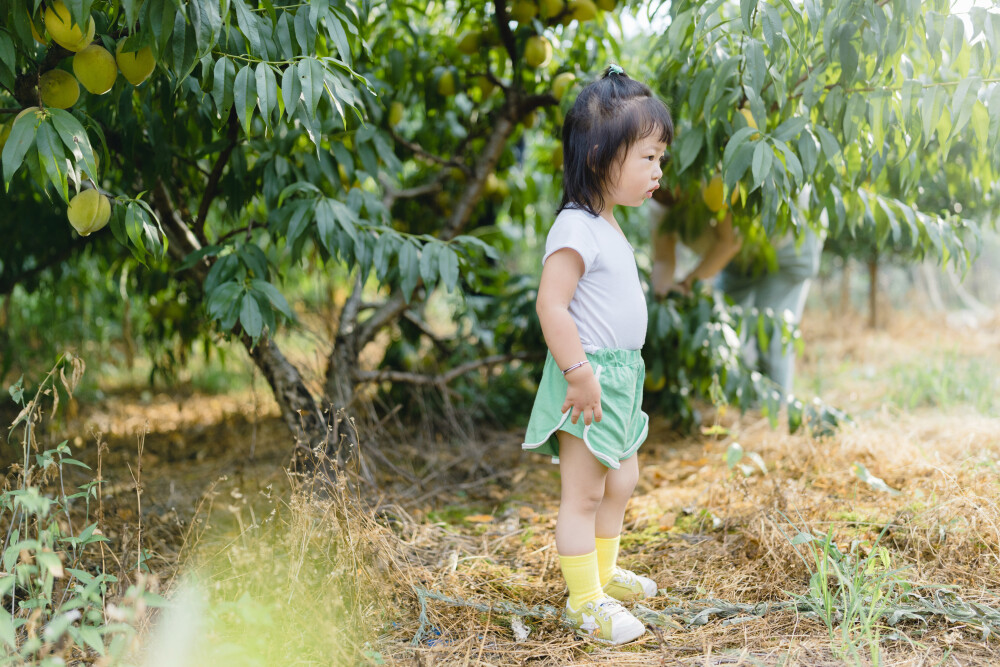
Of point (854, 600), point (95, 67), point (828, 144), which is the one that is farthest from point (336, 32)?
point (854, 600)

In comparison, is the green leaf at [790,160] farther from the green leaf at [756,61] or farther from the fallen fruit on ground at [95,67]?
the fallen fruit on ground at [95,67]

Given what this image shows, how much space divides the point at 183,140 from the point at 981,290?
7730 mm

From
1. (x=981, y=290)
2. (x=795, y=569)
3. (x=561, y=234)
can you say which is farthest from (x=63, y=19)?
(x=981, y=290)

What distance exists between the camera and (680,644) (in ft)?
4.45

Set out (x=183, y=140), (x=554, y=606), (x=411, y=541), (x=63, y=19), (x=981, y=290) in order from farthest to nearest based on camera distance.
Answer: (x=981, y=290), (x=183, y=140), (x=411, y=541), (x=554, y=606), (x=63, y=19)

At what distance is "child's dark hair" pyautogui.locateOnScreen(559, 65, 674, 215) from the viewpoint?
1.38 m

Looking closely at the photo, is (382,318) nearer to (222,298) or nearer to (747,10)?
(222,298)

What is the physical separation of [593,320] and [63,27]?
1059mm

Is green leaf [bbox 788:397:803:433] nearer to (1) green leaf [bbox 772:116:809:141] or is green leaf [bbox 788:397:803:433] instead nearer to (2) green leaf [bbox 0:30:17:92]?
(1) green leaf [bbox 772:116:809:141]

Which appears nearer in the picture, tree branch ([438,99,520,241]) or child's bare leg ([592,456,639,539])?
child's bare leg ([592,456,639,539])

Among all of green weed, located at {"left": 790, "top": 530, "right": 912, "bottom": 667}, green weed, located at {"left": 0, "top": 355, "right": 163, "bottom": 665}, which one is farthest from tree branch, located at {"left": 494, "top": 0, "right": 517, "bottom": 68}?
green weed, located at {"left": 790, "top": 530, "right": 912, "bottom": 667}

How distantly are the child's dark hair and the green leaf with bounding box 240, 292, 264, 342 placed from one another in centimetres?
73

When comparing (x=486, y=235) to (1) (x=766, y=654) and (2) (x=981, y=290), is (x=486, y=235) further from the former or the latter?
(2) (x=981, y=290)

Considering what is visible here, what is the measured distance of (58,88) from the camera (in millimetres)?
1363
